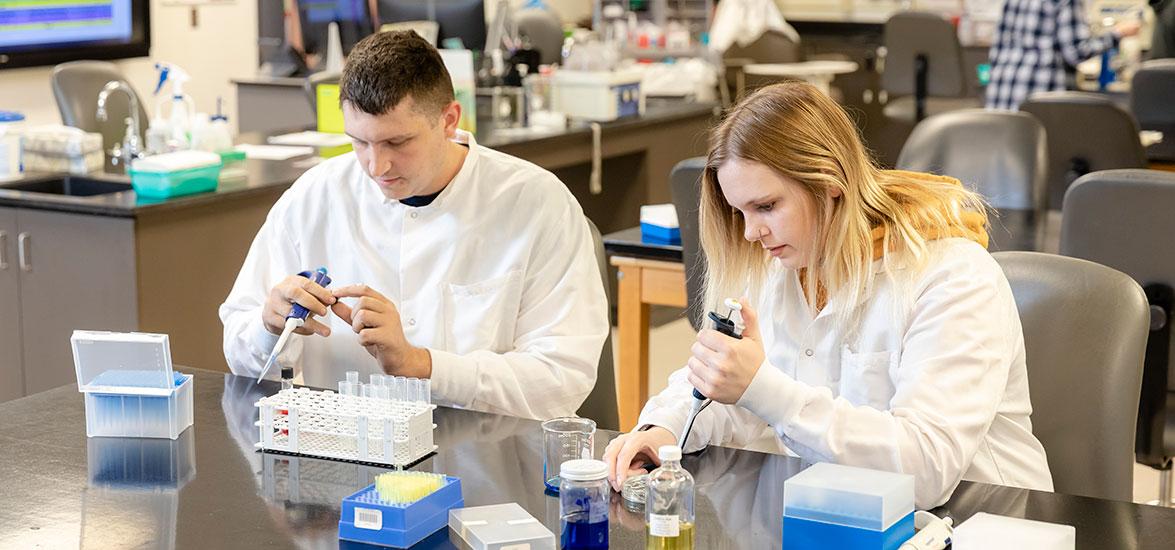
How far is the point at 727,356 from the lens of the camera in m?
1.55

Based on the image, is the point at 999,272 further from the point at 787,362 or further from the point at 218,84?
the point at 218,84

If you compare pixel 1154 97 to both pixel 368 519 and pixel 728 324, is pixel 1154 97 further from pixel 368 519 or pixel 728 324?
pixel 368 519

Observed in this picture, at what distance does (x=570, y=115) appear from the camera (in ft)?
16.3

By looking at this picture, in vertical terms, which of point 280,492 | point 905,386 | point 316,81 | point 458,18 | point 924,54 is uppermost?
point 458,18

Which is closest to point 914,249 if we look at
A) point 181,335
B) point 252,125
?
point 181,335

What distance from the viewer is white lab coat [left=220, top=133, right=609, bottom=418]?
2.16m

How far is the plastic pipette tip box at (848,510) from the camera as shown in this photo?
1325 mm

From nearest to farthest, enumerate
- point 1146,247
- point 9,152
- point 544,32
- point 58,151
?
1. point 1146,247
2. point 9,152
3. point 58,151
4. point 544,32

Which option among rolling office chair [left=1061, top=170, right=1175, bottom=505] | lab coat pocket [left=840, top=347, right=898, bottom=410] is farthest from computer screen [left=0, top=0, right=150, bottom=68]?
lab coat pocket [left=840, top=347, right=898, bottom=410]

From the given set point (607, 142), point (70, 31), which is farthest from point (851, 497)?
point (70, 31)

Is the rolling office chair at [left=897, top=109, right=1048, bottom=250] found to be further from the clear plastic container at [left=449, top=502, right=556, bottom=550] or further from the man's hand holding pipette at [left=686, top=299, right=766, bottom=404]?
the clear plastic container at [left=449, top=502, right=556, bottom=550]

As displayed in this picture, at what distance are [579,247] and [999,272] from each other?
72cm

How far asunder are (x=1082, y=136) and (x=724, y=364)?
2.61 meters

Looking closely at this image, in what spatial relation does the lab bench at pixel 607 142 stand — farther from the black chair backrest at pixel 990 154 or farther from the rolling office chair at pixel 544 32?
the black chair backrest at pixel 990 154
